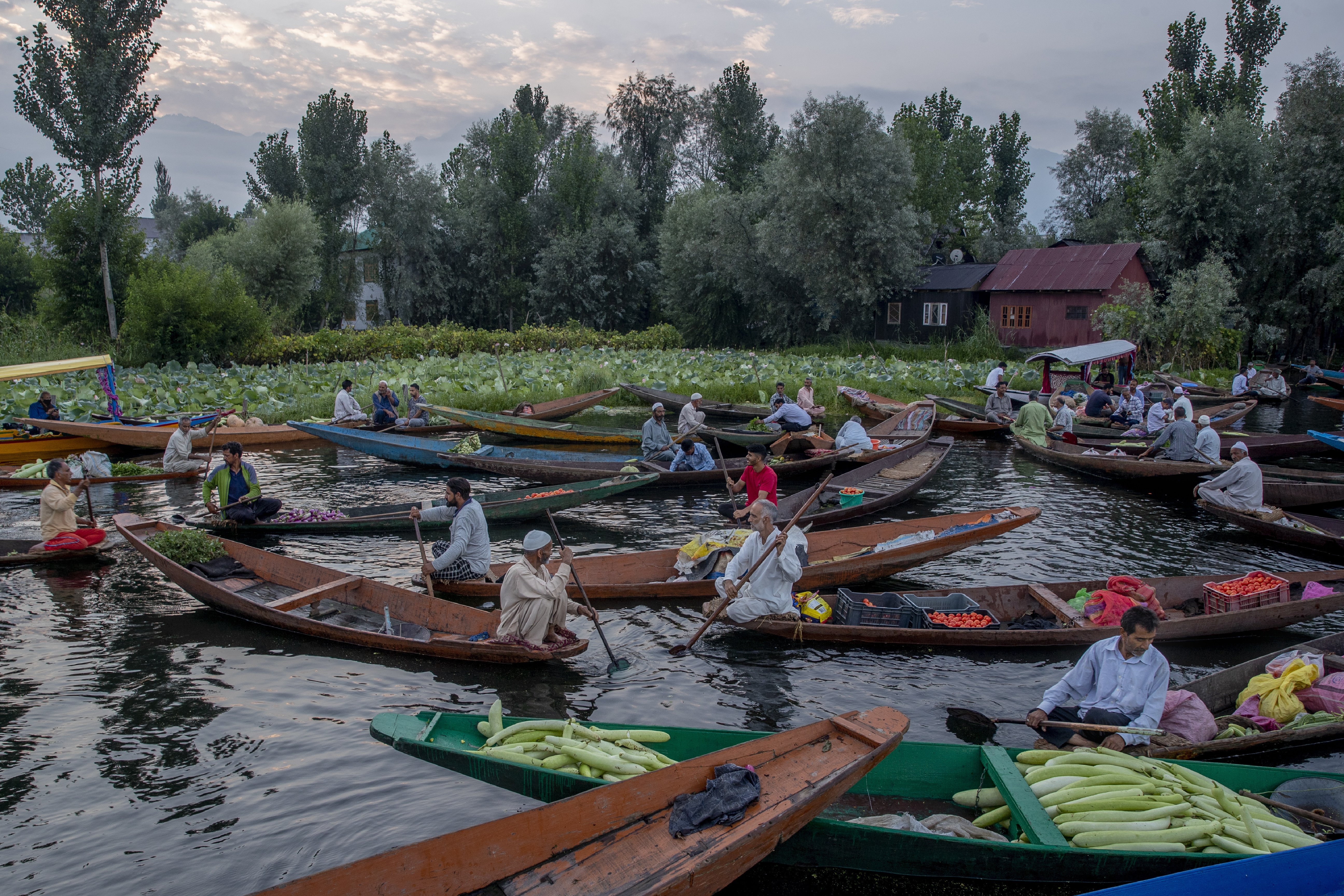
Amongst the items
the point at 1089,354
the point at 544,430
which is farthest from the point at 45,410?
the point at 1089,354

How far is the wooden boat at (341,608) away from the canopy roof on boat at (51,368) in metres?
8.73

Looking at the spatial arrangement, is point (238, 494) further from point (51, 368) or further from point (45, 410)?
point (45, 410)

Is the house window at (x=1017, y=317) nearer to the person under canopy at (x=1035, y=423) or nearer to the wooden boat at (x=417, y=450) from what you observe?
the person under canopy at (x=1035, y=423)

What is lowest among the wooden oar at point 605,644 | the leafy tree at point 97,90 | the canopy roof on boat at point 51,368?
the wooden oar at point 605,644

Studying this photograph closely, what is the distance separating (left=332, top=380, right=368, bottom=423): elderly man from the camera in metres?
18.8

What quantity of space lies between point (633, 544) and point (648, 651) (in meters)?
3.80

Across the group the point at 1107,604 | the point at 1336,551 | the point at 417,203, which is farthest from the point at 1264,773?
the point at 417,203

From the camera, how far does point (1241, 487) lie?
1158cm

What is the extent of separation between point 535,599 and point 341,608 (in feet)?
8.82

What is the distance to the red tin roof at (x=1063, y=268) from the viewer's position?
32.4 m

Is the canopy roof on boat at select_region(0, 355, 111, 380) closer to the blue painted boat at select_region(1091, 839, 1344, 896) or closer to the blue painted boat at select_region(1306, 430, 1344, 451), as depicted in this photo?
the blue painted boat at select_region(1091, 839, 1344, 896)

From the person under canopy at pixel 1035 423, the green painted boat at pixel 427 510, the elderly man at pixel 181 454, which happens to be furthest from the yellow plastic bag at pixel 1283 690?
the elderly man at pixel 181 454

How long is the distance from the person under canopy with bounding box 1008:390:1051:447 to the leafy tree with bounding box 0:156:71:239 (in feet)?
211

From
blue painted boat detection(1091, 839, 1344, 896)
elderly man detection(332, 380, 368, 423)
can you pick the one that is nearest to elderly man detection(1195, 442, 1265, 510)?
blue painted boat detection(1091, 839, 1344, 896)
